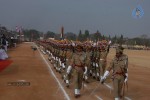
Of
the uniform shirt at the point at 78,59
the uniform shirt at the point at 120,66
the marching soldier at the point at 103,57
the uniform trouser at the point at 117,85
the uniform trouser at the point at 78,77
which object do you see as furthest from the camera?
the marching soldier at the point at 103,57

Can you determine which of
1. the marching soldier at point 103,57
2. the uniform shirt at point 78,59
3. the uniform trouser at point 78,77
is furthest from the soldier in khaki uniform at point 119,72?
the marching soldier at point 103,57

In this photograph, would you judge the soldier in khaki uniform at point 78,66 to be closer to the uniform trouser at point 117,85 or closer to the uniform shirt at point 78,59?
the uniform shirt at point 78,59

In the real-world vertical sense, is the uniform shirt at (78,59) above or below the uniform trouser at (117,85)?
above

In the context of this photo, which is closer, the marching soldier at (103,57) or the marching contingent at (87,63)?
the marching contingent at (87,63)

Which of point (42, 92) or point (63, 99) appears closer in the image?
point (63, 99)

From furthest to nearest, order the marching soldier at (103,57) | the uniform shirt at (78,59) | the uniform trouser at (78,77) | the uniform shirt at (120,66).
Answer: the marching soldier at (103,57) < the uniform shirt at (78,59) < the uniform trouser at (78,77) < the uniform shirt at (120,66)

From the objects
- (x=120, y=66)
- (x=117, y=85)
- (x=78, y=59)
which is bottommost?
(x=117, y=85)

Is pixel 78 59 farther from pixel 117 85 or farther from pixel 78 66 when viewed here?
pixel 117 85

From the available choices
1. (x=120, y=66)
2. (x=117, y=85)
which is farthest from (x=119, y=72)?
(x=117, y=85)

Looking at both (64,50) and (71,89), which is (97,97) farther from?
(64,50)

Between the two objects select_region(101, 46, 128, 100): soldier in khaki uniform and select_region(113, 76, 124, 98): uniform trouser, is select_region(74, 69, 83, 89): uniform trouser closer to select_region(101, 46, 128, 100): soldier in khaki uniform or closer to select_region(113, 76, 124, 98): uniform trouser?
select_region(101, 46, 128, 100): soldier in khaki uniform

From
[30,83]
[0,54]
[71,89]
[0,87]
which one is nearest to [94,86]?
[71,89]

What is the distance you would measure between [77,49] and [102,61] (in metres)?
5.23

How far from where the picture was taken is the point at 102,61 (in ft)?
72.1
